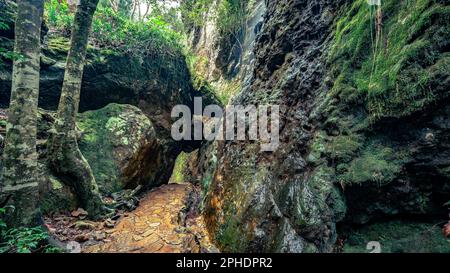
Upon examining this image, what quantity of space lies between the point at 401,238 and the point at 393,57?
2.69m

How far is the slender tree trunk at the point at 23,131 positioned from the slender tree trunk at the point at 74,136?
3.64 ft

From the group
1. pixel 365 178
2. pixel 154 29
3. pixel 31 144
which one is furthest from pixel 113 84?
pixel 365 178

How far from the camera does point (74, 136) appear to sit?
199 inches

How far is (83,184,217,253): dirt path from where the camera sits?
13.5ft

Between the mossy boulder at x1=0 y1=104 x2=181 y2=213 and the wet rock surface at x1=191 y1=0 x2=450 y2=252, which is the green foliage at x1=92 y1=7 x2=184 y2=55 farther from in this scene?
the wet rock surface at x1=191 y1=0 x2=450 y2=252

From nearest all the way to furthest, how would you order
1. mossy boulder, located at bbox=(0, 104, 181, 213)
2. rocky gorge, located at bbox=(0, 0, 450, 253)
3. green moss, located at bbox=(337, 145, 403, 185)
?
rocky gorge, located at bbox=(0, 0, 450, 253) → green moss, located at bbox=(337, 145, 403, 185) → mossy boulder, located at bbox=(0, 104, 181, 213)

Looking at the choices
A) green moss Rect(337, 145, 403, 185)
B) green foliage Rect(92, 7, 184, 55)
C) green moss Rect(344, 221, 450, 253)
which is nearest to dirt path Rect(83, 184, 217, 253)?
green moss Rect(344, 221, 450, 253)

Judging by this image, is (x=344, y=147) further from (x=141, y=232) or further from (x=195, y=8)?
(x=195, y=8)

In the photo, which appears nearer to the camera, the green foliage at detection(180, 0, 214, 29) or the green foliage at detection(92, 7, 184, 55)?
the green foliage at detection(92, 7, 184, 55)

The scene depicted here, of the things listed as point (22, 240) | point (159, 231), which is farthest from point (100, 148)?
point (22, 240)

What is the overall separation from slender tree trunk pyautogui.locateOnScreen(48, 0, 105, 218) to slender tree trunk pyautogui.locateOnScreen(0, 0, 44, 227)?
1109 millimetres

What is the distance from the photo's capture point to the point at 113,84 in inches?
300

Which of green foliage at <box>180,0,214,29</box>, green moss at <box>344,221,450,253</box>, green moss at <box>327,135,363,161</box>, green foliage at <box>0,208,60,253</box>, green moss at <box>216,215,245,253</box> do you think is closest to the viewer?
green moss at <box>344,221,450,253</box>

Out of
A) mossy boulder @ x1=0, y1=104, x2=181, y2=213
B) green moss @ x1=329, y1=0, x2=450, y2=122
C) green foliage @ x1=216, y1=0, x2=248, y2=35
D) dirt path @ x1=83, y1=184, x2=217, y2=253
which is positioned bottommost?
dirt path @ x1=83, y1=184, x2=217, y2=253
